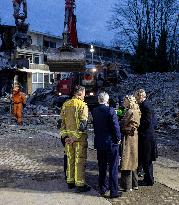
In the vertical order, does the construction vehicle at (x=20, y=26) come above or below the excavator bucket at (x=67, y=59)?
above

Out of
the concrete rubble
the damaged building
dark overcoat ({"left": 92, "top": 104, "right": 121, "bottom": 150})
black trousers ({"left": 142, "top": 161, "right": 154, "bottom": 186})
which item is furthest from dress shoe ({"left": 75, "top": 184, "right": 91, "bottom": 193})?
the damaged building

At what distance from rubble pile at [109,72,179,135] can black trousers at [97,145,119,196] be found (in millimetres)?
10906

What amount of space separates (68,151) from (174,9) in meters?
55.6

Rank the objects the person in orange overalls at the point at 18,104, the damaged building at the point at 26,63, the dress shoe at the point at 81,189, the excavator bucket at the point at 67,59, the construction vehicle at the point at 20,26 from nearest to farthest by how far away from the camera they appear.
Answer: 1. the dress shoe at the point at 81,189
2. the construction vehicle at the point at 20,26
3. the excavator bucket at the point at 67,59
4. the person in orange overalls at the point at 18,104
5. the damaged building at the point at 26,63

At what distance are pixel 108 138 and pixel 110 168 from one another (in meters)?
0.54

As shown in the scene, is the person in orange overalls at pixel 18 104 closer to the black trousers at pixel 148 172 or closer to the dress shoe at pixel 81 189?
the black trousers at pixel 148 172

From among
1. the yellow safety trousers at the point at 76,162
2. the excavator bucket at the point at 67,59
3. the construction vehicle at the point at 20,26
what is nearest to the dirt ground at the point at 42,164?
the yellow safety trousers at the point at 76,162

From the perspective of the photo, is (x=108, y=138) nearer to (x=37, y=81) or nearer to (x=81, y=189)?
(x=81, y=189)

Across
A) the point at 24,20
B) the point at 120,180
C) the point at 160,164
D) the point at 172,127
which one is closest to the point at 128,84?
the point at 172,127

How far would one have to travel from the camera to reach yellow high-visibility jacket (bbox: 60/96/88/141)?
8.21 metres

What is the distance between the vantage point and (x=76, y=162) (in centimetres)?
818

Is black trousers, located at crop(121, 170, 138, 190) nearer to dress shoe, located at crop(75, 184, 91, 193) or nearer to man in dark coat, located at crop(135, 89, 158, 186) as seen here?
man in dark coat, located at crop(135, 89, 158, 186)

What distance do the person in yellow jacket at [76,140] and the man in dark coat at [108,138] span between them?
355mm

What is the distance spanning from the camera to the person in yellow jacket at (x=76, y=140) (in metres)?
8.16
